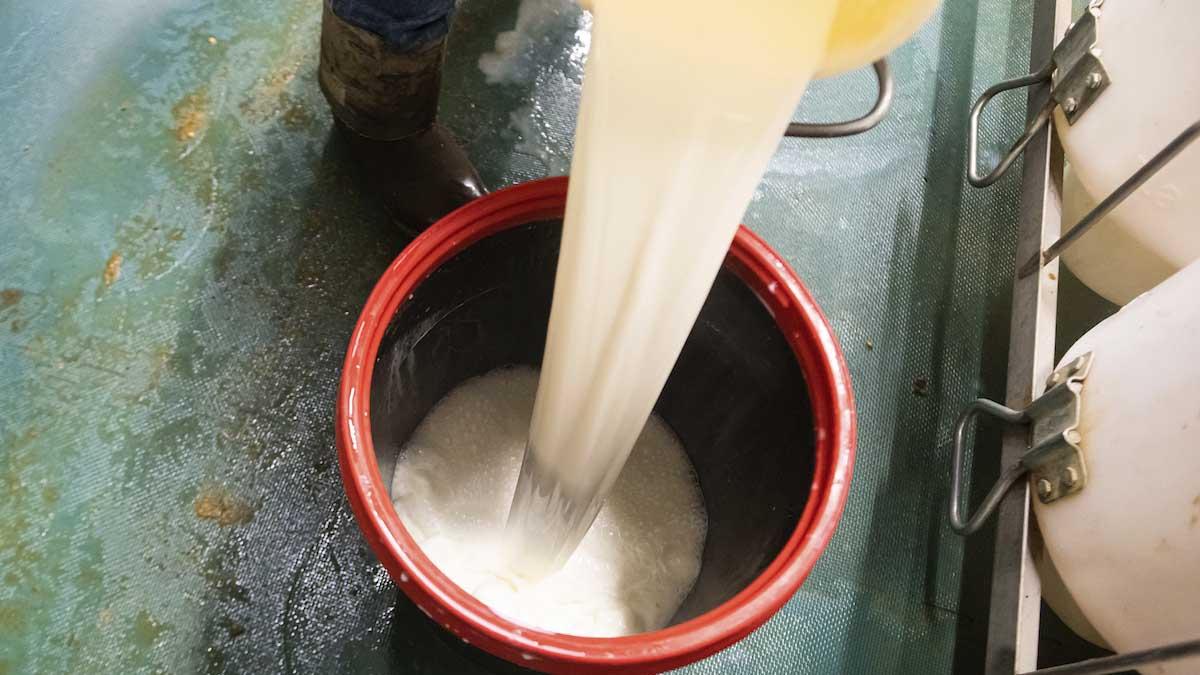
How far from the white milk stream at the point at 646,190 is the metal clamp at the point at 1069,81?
66cm

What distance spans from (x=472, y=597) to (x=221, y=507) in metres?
0.47

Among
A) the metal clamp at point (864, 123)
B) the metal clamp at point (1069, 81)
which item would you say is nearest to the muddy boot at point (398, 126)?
the metal clamp at point (864, 123)

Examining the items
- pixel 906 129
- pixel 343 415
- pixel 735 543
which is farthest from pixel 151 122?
pixel 906 129

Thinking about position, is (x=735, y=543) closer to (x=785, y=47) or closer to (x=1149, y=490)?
(x=1149, y=490)

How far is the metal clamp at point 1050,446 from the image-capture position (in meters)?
0.92

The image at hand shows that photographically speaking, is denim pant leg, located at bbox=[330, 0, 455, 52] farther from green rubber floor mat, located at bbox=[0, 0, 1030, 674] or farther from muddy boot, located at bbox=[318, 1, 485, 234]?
green rubber floor mat, located at bbox=[0, 0, 1030, 674]

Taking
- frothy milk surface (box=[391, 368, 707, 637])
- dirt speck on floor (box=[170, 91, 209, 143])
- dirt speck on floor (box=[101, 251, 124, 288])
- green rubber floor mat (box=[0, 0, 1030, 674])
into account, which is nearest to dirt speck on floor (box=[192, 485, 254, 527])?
green rubber floor mat (box=[0, 0, 1030, 674])

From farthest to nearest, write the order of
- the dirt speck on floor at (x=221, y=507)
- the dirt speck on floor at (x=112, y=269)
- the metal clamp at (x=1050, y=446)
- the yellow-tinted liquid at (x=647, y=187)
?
1. the dirt speck on floor at (x=112, y=269)
2. the dirt speck on floor at (x=221, y=507)
3. the metal clamp at (x=1050, y=446)
4. the yellow-tinted liquid at (x=647, y=187)

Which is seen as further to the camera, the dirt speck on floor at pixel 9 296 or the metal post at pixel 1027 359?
the dirt speck on floor at pixel 9 296

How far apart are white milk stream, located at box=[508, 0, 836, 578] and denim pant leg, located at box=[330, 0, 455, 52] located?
15.2 inches

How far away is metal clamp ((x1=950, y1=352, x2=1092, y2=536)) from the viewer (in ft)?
3.02

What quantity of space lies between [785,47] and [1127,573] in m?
0.57

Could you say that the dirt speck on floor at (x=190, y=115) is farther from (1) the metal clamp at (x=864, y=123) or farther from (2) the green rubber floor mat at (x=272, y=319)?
(1) the metal clamp at (x=864, y=123)

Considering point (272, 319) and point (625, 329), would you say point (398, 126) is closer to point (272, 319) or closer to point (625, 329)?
point (272, 319)
